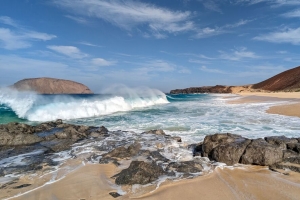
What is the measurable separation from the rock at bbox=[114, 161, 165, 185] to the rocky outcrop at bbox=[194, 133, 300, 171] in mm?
1774

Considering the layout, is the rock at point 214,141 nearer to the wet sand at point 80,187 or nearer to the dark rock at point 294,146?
the dark rock at point 294,146

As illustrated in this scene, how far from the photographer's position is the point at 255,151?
202 inches

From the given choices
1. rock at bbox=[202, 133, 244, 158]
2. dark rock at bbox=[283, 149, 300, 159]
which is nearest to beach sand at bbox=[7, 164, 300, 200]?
dark rock at bbox=[283, 149, 300, 159]

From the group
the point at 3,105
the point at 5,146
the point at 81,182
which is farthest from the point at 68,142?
the point at 3,105

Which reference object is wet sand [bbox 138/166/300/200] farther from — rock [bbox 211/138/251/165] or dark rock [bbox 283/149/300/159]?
dark rock [bbox 283/149/300/159]

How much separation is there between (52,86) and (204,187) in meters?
120

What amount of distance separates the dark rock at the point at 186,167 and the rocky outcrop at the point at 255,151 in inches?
28.9

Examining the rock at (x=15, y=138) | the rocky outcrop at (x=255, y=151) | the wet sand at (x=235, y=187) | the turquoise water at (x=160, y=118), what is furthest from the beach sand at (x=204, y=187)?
the rock at (x=15, y=138)

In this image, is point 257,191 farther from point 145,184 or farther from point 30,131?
point 30,131

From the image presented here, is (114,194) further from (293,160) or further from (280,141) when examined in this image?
→ (280,141)

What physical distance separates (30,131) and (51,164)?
474cm

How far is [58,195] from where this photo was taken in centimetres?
370

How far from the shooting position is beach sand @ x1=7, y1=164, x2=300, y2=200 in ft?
12.0

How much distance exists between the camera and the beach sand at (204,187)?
365cm
